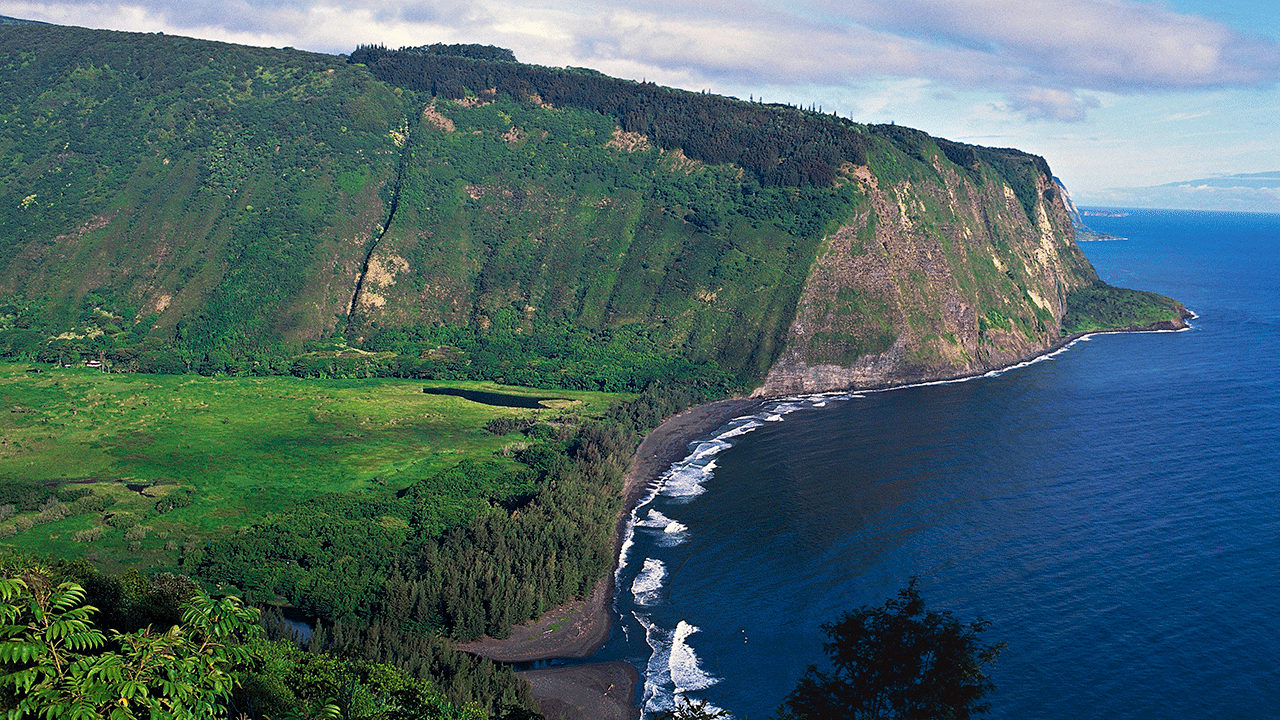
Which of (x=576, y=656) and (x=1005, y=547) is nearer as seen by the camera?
(x=576, y=656)

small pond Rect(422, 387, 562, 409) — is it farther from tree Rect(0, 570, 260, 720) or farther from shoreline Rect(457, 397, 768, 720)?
tree Rect(0, 570, 260, 720)

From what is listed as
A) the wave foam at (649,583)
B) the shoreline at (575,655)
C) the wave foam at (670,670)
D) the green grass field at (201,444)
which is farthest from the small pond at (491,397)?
the wave foam at (670,670)

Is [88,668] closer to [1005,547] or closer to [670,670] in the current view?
[670,670]

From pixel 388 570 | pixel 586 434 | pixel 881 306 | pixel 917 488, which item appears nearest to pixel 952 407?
pixel 881 306

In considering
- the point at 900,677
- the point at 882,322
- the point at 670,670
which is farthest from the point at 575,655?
the point at 882,322

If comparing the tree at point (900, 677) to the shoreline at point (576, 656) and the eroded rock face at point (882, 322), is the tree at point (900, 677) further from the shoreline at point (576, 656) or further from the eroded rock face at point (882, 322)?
the eroded rock face at point (882, 322)

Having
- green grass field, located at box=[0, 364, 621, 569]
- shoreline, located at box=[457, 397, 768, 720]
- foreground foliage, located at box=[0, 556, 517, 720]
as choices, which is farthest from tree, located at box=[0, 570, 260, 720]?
green grass field, located at box=[0, 364, 621, 569]
